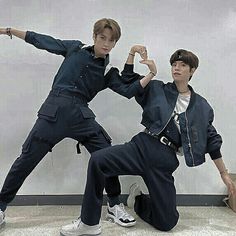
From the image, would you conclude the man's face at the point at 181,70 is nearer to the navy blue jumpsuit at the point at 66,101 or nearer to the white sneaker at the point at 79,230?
the navy blue jumpsuit at the point at 66,101

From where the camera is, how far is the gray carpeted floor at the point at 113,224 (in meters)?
2.14

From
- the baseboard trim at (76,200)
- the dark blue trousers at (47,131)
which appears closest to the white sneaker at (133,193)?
the baseboard trim at (76,200)

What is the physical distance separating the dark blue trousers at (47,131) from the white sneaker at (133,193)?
0.59 metres

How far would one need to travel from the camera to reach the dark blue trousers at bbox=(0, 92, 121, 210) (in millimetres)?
2102

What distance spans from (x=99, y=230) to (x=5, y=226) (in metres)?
0.57

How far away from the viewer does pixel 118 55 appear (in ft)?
8.30

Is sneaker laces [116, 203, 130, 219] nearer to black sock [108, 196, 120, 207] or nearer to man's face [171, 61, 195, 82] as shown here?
black sock [108, 196, 120, 207]

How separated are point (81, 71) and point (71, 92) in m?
0.14

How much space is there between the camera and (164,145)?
2156 millimetres

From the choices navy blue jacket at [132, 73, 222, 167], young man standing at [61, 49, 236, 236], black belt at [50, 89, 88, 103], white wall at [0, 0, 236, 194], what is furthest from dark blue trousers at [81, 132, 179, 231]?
white wall at [0, 0, 236, 194]

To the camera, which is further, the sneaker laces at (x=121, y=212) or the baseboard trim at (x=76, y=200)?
the baseboard trim at (x=76, y=200)

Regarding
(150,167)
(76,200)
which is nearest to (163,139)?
(150,167)

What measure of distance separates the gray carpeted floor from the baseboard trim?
50 mm

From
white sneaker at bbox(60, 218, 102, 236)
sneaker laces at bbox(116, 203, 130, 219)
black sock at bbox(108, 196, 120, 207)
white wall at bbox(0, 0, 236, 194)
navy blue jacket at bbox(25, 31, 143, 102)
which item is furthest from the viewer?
white wall at bbox(0, 0, 236, 194)
